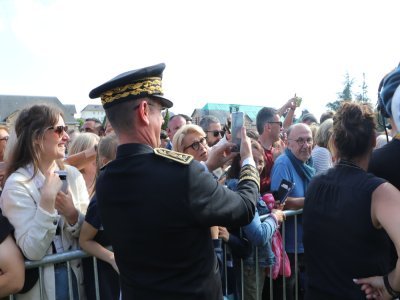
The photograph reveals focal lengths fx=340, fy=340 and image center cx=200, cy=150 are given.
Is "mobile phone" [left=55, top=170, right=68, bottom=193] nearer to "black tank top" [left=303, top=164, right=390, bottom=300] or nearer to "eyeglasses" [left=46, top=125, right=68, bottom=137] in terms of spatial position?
"eyeglasses" [left=46, top=125, right=68, bottom=137]

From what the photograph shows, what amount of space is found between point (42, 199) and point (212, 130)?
3.12 m

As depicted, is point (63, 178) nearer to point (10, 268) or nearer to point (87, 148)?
point (10, 268)

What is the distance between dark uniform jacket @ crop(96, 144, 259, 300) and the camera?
146 centimetres

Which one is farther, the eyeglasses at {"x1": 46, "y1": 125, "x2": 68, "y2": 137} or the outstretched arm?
the eyeglasses at {"x1": 46, "y1": 125, "x2": 68, "y2": 137}

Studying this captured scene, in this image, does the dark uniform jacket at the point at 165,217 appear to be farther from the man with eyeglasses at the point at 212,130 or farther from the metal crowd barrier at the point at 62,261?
the man with eyeglasses at the point at 212,130

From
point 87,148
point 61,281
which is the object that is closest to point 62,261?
point 61,281

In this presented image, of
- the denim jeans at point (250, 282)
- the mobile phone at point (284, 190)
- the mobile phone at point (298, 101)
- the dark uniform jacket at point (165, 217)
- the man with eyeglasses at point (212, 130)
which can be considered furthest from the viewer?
the mobile phone at point (298, 101)

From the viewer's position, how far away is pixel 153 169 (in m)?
1.50

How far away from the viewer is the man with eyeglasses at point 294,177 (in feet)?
11.0

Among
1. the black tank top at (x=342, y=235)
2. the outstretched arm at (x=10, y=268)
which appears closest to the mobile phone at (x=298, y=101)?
the black tank top at (x=342, y=235)

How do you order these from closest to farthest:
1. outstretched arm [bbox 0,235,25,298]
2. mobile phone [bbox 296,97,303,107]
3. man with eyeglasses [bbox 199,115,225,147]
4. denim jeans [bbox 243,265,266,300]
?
1. outstretched arm [bbox 0,235,25,298]
2. denim jeans [bbox 243,265,266,300]
3. man with eyeglasses [bbox 199,115,225,147]
4. mobile phone [bbox 296,97,303,107]

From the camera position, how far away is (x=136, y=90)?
1.60 meters

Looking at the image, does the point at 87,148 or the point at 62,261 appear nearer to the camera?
the point at 62,261

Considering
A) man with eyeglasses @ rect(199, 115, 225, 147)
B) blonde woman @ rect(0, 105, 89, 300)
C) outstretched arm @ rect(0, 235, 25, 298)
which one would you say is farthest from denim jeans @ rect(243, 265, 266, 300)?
man with eyeglasses @ rect(199, 115, 225, 147)
